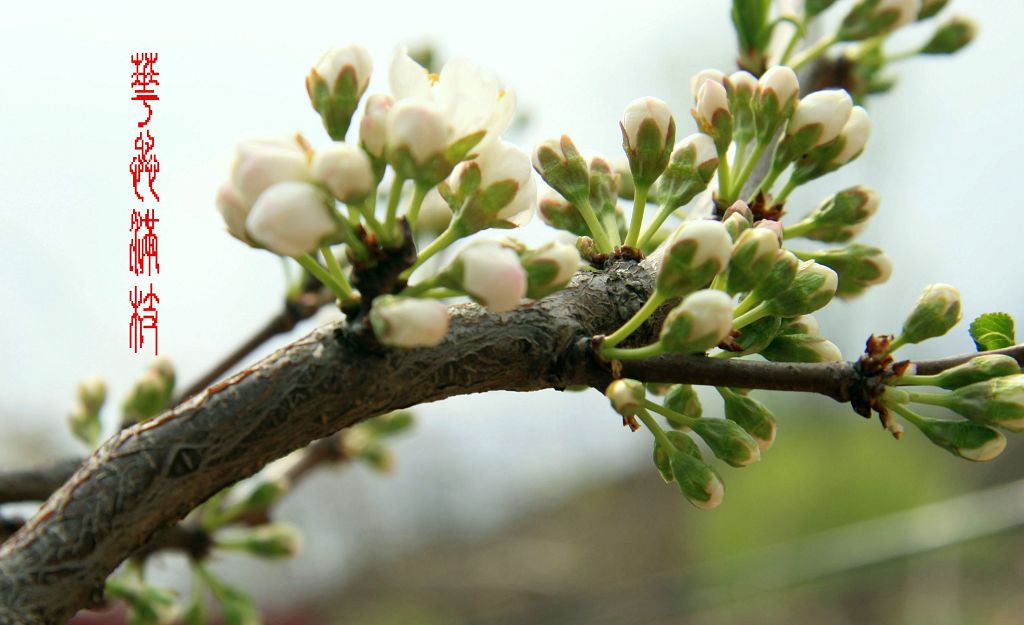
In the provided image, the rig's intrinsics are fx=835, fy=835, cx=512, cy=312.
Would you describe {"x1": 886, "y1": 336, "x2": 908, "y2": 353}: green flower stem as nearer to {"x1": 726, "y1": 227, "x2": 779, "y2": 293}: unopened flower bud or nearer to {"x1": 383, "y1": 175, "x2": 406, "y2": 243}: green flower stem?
{"x1": 726, "y1": 227, "x2": 779, "y2": 293}: unopened flower bud

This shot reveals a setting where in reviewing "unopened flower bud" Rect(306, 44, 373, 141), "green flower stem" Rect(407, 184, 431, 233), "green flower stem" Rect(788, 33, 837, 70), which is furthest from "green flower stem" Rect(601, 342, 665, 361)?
"green flower stem" Rect(788, 33, 837, 70)

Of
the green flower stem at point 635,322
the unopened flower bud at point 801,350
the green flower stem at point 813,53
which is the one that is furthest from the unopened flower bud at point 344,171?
the green flower stem at point 813,53

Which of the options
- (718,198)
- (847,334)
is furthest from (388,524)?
(718,198)

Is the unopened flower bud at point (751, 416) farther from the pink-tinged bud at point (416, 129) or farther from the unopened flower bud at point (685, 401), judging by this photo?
the pink-tinged bud at point (416, 129)

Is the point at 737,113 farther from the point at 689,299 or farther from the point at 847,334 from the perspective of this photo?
the point at 847,334

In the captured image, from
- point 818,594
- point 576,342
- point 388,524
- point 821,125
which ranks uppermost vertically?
point 821,125

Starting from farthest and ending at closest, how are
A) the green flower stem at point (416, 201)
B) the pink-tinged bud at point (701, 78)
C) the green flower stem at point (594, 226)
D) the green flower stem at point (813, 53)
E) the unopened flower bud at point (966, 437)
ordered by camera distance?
the green flower stem at point (813, 53) < the pink-tinged bud at point (701, 78) < the green flower stem at point (594, 226) < the unopened flower bud at point (966, 437) < the green flower stem at point (416, 201)
